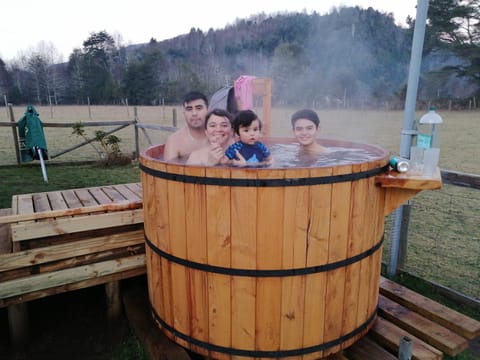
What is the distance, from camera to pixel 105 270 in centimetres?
260

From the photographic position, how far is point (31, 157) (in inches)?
303

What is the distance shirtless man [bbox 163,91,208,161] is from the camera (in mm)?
2732

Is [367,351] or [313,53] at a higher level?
[313,53]

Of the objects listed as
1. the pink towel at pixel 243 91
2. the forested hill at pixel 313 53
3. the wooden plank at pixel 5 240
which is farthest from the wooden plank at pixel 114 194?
the forested hill at pixel 313 53

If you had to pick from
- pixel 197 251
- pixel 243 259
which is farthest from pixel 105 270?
pixel 243 259

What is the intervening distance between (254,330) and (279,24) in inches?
262

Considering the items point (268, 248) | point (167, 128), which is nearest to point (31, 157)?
point (167, 128)

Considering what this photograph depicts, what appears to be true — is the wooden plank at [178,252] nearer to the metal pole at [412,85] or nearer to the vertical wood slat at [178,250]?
the vertical wood slat at [178,250]

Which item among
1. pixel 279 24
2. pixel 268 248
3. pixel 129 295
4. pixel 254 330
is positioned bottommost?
pixel 129 295

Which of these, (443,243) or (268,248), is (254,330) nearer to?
(268,248)

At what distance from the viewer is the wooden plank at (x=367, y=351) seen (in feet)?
6.84

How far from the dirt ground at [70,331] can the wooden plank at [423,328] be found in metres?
1.80

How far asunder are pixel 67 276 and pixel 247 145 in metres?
1.49

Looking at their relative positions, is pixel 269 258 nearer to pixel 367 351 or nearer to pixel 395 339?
pixel 367 351
